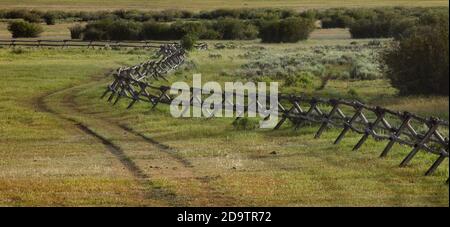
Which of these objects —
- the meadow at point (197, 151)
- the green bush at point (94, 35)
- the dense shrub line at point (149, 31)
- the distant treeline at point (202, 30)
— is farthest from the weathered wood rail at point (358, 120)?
the green bush at point (94, 35)

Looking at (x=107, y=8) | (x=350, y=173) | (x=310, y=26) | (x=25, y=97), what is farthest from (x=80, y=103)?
(x=107, y=8)

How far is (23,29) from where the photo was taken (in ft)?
265

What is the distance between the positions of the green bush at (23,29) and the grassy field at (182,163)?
51511mm

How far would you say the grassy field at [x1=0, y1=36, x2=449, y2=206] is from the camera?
45.6ft

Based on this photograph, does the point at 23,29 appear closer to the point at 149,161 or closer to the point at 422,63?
the point at 422,63

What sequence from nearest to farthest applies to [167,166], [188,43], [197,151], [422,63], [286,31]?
[167,166] → [197,151] → [422,63] → [188,43] → [286,31]

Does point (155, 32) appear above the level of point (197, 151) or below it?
below

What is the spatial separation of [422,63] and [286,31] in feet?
146

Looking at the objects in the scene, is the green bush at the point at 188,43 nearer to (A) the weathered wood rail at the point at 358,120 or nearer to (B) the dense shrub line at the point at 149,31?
(B) the dense shrub line at the point at 149,31

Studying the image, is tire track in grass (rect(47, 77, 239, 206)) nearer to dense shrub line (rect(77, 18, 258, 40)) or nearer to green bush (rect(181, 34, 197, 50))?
green bush (rect(181, 34, 197, 50))

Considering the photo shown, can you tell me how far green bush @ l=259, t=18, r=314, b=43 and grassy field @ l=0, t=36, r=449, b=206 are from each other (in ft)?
153

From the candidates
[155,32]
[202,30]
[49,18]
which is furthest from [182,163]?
[49,18]

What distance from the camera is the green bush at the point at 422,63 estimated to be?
32.8 metres

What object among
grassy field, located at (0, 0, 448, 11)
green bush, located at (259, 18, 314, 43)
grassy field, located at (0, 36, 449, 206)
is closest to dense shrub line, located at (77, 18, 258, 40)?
green bush, located at (259, 18, 314, 43)
